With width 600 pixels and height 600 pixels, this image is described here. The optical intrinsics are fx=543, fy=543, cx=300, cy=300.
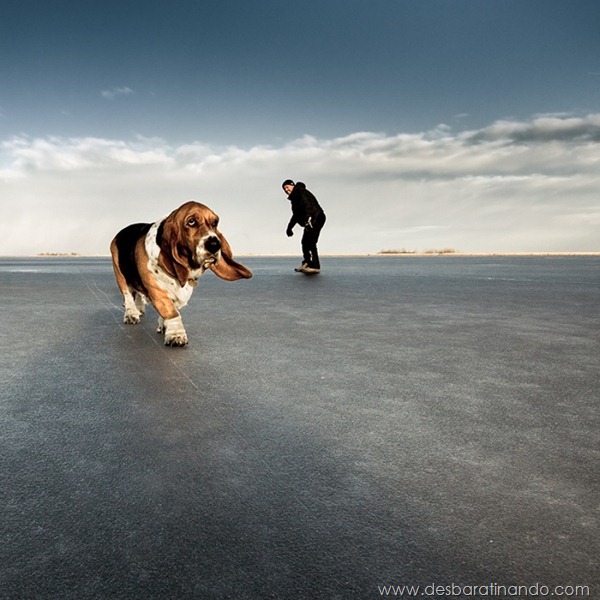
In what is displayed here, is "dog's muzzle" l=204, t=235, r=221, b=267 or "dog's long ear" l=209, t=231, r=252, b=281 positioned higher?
"dog's muzzle" l=204, t=235, r=221, b=267

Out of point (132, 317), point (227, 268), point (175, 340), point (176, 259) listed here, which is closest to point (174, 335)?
point (175, 340)

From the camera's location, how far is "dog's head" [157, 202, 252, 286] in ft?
13.3

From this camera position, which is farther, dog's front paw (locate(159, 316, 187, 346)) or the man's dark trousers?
the man's dark trousers

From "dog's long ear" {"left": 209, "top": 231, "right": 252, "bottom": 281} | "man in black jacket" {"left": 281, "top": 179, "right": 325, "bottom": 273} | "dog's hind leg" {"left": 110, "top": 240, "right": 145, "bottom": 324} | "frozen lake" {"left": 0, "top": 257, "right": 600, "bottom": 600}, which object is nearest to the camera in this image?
"frozen lake" {"left": 0, "top": 257, "right": 600, "bottom": 600}

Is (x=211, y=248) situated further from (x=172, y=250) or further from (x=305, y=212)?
(x=305, y=212)

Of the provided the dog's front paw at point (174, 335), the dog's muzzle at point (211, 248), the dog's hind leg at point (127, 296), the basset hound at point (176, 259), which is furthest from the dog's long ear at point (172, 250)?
the dog's hind leg at point (127, 296)

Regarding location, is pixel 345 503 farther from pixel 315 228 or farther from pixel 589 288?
pixel 315 228

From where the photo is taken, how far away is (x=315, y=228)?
44.2ft

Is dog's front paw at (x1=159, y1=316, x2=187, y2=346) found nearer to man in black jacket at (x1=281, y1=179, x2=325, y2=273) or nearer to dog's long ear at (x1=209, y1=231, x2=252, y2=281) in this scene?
dog's long ear at (x1=209, y1=231, x2=252, y2=281)

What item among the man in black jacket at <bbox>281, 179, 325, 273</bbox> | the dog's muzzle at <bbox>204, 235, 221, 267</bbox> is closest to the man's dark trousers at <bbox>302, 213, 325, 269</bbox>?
the man in black jacket at <bbox>281, 179, 325, 273</bbox>

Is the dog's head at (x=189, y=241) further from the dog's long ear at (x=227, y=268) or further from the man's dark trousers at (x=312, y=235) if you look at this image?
the man's dark trousers at (x=312, y=235)

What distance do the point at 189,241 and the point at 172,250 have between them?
192 mm

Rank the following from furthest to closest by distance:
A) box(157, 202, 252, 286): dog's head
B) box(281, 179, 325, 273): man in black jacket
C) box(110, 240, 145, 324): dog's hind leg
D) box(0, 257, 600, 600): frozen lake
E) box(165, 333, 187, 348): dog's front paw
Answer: box(281, 179, 325, 273): man in black jacket, box(110, 240, 145, 324): dog's hind leg, box(165, 333, 187, 348): dog's front paw, box(157, 202, 252, 286): dog's head, box(0, 257, 600, 600): frozen lake

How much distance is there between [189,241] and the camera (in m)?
4.10
